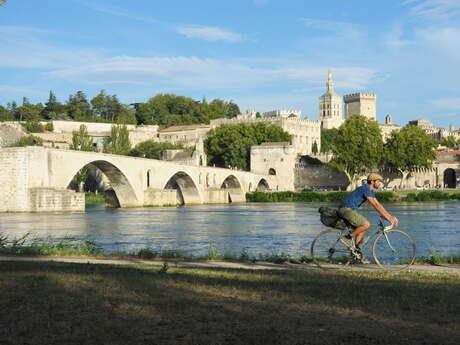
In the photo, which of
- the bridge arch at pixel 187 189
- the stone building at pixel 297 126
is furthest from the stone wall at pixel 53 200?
the stone building at pixel 297 126

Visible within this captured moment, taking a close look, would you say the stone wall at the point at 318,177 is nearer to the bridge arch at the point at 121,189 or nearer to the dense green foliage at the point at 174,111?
the bridge arch at the point at 121,189

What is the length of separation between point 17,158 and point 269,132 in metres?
55.2

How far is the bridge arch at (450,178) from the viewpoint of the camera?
271 ft

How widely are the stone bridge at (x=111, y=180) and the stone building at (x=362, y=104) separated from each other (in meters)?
77.8

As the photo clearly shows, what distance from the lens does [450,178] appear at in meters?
83.3

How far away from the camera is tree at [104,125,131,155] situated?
82250mm

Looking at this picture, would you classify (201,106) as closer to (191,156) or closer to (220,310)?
(191,156)

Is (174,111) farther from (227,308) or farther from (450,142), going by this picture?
(227,308)

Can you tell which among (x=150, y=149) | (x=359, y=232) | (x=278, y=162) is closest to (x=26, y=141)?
(x=150, y=149)

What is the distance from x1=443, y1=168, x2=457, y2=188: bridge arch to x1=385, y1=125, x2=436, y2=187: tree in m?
6.04

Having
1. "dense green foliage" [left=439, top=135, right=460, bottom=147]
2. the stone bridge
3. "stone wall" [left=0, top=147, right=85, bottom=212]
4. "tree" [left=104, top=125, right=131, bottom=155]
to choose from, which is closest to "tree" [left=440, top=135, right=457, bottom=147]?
"dense green foliage" [left=439, top=135, right=460, bottom=147]

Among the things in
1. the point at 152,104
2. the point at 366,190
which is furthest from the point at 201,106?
the point at 366,190

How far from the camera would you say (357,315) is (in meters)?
6.02

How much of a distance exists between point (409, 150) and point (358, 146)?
20.4 feet
